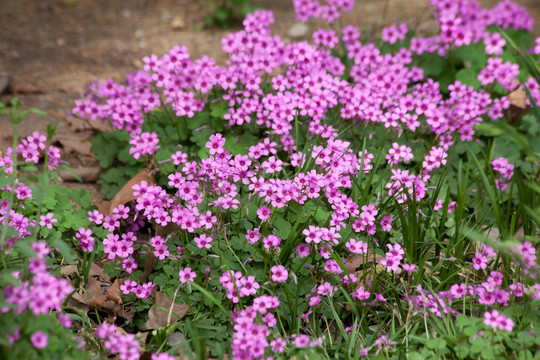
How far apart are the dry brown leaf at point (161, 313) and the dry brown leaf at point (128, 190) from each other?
0.74 meters

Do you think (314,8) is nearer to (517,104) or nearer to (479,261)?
(517,104)

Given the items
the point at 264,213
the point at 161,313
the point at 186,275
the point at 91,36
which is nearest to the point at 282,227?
the point at 264,213

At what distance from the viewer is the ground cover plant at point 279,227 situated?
2428 mm

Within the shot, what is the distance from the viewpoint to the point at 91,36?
19.0 feet

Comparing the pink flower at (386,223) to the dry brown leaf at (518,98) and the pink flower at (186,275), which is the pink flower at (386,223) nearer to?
the pink flower at (186,275)

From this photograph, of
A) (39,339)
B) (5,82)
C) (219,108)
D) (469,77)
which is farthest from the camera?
(5,82)

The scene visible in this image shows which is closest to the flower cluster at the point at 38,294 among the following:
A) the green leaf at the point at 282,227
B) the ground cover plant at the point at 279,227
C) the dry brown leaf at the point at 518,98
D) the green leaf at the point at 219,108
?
the ground cover plant at the point at 279,227

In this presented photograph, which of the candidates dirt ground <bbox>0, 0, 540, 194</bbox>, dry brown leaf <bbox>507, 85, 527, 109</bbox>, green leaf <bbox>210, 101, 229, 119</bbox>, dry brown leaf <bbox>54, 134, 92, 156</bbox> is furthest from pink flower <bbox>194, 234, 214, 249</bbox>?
dry brown leaf <bbox>507, 85, 527, 109</bbox>

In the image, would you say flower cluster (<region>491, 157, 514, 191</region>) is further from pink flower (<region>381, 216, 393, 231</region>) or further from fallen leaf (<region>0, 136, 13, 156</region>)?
fallen leaf (<region>0, 136, 13, 156</region>)

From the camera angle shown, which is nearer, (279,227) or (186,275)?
(186,275)

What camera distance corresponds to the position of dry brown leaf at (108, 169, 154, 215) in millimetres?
3270

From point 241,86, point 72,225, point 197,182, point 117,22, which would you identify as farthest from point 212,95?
point 117,22

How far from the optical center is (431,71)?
4.22 m

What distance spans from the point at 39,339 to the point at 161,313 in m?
0.81
